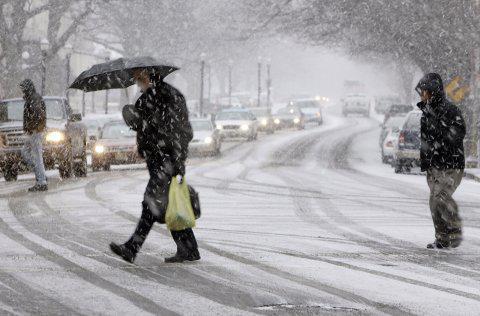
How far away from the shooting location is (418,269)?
9.62 metres

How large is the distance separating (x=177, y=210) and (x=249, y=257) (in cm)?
108

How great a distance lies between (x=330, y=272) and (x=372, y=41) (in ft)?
113

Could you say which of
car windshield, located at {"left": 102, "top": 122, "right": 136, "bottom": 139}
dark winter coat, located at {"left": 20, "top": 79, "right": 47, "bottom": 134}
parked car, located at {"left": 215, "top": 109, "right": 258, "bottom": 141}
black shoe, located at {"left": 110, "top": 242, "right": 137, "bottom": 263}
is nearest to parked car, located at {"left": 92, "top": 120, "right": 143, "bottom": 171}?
car windshield, located at {"left": 102, "top": 122, "right": 136, "bottom": 139}

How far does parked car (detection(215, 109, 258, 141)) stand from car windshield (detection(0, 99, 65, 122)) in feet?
85.2

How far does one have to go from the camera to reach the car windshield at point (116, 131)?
32.4 metres

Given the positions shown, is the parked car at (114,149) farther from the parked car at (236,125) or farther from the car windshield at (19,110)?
the parked car at (236,125)

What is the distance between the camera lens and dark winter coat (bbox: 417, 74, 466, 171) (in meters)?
11.6

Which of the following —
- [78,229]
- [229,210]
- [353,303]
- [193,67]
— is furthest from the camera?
[193,67]

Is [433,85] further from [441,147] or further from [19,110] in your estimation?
[19,110]

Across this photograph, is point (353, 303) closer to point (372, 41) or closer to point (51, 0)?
point (372, 41)

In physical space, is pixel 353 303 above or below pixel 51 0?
below

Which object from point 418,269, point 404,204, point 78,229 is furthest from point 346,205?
point 418,269

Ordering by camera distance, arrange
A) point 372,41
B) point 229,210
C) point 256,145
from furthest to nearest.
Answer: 1. point 256,145
2. point 372,41
3. point 229,210

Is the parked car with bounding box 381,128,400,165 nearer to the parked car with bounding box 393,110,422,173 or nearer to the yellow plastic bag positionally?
the parked car with bounding box 393,110,422,173
